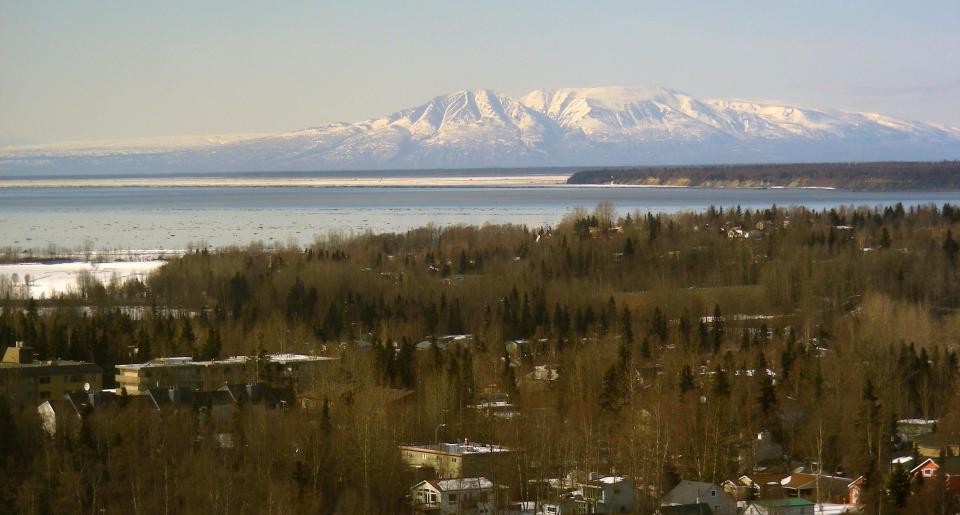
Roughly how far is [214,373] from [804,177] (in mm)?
115891

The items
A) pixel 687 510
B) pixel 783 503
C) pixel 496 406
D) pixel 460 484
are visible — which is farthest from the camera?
pixel 496 406

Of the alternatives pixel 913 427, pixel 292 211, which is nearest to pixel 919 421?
pixel 913 427

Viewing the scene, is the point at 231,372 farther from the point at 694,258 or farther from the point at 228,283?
the point at 694,258

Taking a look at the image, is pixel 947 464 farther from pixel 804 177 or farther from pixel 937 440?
pixel 804 177

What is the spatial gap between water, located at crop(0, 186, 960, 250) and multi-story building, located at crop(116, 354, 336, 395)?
3017 cm

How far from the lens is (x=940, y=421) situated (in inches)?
931

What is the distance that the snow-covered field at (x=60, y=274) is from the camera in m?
42.8

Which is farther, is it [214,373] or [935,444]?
[214,373]

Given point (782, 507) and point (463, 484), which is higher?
point (463, 484)

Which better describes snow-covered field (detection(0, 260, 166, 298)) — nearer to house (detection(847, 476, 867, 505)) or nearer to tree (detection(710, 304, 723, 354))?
tree (detection(710, 304, 723, 354))

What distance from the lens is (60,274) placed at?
48625mm

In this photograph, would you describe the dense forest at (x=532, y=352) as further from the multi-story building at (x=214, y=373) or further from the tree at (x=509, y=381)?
the multi-story building at (x=214, y=373)

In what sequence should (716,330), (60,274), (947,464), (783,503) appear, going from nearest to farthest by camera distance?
(783,503) < (947,464) < (716,330) < (60,274)

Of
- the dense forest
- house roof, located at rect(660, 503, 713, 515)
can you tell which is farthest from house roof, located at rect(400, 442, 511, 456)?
house roof, located at rect(660, 503, 713, 515)
